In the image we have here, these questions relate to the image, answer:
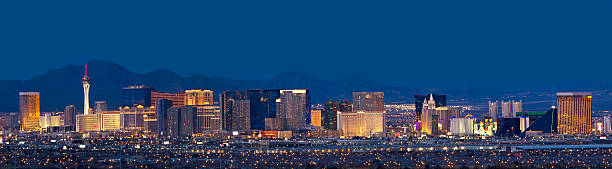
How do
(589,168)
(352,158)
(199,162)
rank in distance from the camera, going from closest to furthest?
(589,168) → (199,162) → (352,158)

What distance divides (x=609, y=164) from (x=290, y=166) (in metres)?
42.3

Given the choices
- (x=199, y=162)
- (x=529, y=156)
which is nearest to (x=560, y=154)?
(x=529, y=156)

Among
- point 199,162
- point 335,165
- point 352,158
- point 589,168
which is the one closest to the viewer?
point 589,168

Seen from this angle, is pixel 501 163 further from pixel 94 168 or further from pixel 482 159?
pixel 94 168

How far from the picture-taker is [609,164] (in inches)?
6132

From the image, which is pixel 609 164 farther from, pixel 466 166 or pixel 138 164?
pixel 138 164

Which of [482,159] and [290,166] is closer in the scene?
[290,166]

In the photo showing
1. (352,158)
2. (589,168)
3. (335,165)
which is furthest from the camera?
(352,158)

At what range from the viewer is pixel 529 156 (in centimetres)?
18700

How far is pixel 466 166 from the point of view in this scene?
15475cm

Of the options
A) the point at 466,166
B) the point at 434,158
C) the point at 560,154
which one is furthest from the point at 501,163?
the point at 560,154

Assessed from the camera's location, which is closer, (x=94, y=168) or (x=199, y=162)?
(x=94, y=168)

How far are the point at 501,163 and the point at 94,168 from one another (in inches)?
2170

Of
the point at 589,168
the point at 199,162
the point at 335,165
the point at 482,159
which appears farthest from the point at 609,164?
the point at 199,162
